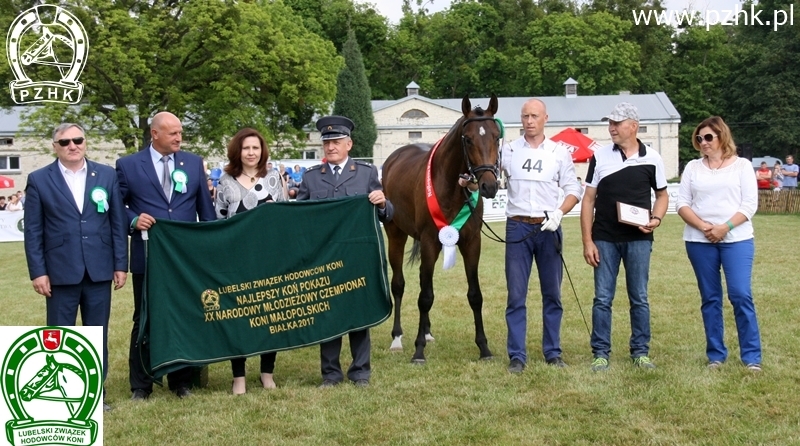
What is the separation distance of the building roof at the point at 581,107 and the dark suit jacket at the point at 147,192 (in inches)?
2226

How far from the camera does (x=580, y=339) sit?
313 inches

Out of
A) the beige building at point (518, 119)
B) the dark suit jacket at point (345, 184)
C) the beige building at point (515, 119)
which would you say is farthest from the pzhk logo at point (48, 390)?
the beige building at point (518, 119)

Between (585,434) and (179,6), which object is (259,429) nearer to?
(585,434)

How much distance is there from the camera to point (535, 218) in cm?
658

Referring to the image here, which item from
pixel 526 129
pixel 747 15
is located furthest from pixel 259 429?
pixel 747 15

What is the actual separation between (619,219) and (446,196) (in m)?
1.62

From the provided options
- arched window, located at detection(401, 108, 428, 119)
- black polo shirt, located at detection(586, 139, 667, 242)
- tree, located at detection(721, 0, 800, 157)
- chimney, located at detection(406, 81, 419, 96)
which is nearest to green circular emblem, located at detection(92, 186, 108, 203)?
black polo shirt, located at detection(586, 139, 667, 242)

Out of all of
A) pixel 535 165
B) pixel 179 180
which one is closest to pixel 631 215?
pixel 535 165

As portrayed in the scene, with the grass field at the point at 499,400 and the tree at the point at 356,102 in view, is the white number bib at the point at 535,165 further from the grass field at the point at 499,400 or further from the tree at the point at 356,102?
the tree at the point at 356,102

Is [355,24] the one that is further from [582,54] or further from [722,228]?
[722,228]

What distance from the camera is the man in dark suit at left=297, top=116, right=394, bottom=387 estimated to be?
6.35 meters

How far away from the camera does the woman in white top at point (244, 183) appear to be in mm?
6102

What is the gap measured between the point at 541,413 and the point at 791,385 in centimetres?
201

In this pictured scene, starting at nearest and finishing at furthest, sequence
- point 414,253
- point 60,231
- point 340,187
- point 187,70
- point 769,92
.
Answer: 1. point 60,231
2. point 340,187
3. point 414,253
4. point 187,70
5. point 769,92
